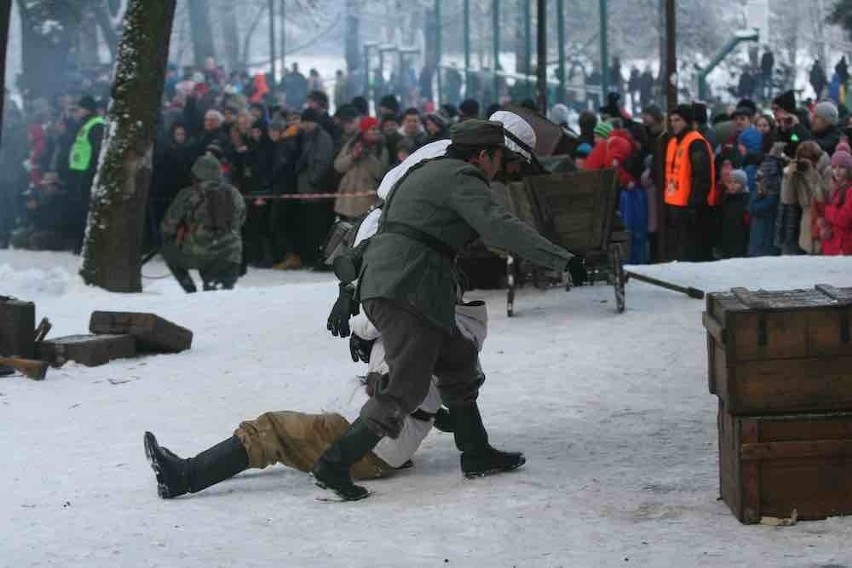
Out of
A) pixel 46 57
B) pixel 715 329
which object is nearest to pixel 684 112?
pixel 715 329

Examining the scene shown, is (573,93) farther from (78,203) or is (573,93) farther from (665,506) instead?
(665,506)

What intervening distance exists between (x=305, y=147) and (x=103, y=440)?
11.6m

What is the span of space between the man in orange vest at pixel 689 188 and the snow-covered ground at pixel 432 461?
2609mm

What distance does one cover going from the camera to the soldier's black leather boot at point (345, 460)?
26.2 ft

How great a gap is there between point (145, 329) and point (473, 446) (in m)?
4.56

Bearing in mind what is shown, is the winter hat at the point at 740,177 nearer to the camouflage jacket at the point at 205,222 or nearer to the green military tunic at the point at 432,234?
the camouflage jacket at the point at 205,222

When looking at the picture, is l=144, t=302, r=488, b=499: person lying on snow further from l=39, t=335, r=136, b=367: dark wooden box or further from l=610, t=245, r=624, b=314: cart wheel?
l=610, t=245, r=624, b=314: cart wheel

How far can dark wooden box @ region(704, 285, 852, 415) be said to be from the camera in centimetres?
720

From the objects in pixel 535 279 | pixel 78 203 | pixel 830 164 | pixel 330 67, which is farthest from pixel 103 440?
pixel 330 67

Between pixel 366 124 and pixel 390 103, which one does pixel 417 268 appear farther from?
pixel 390 103

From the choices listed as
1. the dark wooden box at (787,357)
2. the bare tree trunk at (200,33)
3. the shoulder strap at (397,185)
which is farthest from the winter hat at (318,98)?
the bare tree trunk at (200,33)

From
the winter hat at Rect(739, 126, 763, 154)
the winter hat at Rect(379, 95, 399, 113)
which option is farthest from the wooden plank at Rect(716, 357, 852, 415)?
the winter hat at Rect(379, 95, 399, 113)

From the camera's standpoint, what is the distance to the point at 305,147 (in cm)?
2109

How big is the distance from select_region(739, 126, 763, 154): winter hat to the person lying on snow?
10553 mm
